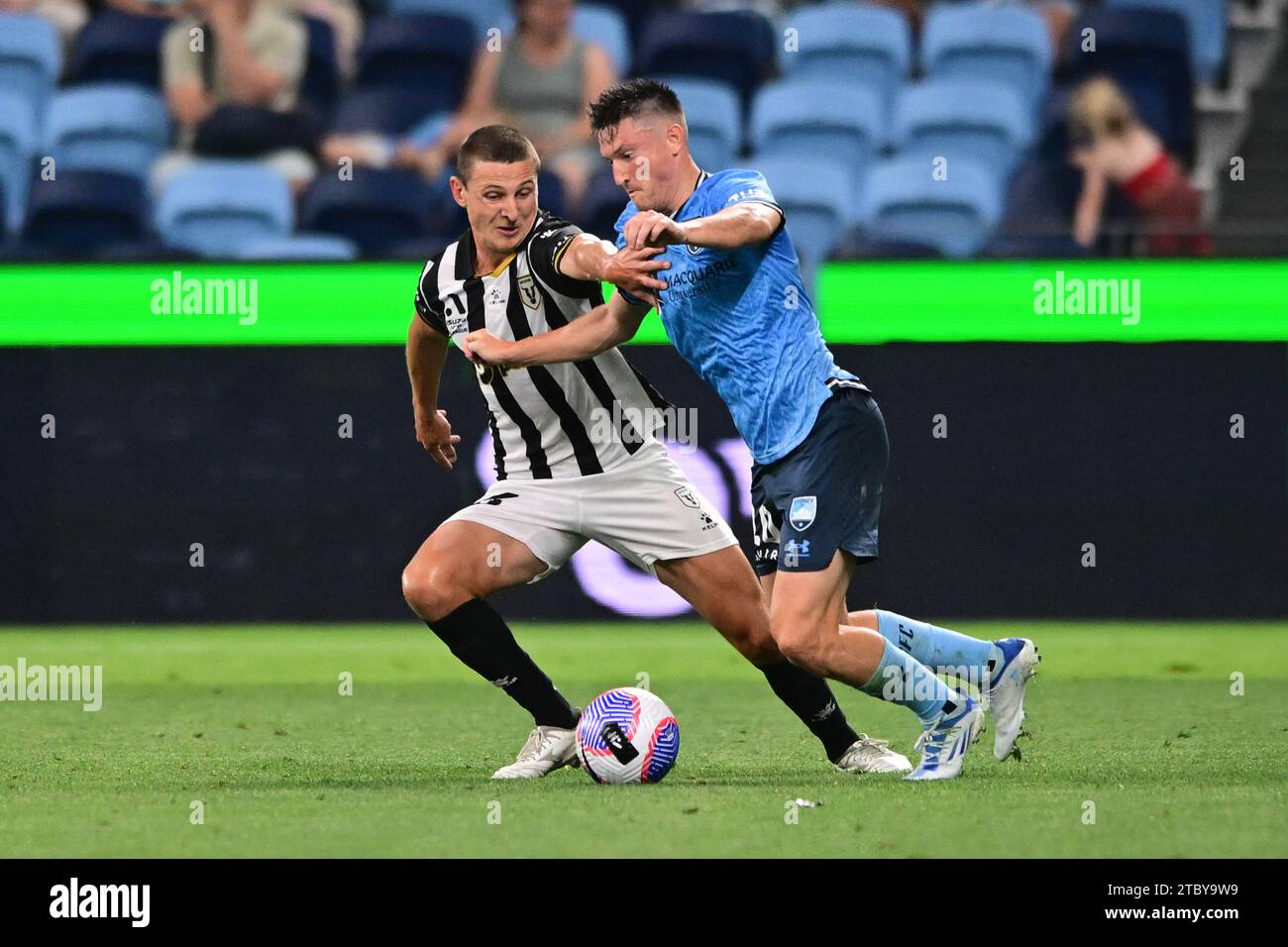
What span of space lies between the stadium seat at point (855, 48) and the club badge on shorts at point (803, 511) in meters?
7.28

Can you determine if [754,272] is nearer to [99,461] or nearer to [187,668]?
[187,668]

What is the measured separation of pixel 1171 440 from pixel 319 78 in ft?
19.3

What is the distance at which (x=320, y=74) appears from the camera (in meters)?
12.4

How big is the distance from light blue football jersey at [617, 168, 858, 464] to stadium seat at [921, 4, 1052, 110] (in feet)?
22.8

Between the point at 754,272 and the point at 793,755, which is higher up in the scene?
the point at 754,272

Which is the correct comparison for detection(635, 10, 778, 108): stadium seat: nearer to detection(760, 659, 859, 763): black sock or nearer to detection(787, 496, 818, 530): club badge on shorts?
detection(760, 659, 859, 763): black sock

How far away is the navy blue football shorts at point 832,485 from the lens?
540 cm

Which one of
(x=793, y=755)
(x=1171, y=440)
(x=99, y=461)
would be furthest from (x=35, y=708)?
(x=1171, y=440)

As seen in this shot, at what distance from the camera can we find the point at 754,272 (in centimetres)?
550

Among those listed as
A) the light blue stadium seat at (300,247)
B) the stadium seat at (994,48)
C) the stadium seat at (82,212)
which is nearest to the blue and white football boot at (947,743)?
the light blue stadium seat at (300,247)

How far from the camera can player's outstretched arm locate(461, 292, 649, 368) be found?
555 centimetres

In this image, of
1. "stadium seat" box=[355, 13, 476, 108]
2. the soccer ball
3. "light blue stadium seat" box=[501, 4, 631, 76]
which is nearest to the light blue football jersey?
the soccer ball

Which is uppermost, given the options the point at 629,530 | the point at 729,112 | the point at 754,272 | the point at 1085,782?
the point at 729,112

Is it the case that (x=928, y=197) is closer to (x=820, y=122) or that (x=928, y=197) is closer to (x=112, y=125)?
(x=820, y=122)
